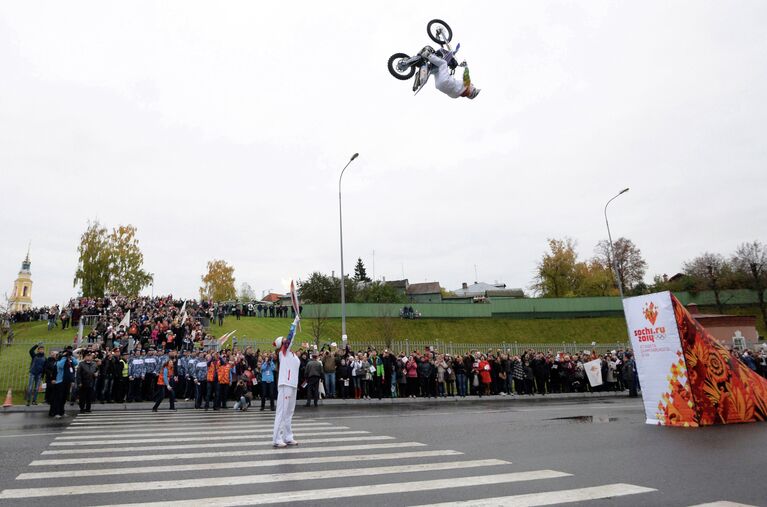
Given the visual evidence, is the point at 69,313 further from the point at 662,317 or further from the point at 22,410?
the point at 662,317

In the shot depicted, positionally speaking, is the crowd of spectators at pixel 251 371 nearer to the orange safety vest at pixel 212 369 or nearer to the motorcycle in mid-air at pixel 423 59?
the orange safety vest at pixel 212 369

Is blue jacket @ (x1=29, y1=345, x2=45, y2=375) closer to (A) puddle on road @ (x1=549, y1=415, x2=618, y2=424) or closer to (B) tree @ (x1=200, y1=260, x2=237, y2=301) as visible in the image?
(A) puddle on road @ (x1=549, y1=415, x2=618, y2=424)

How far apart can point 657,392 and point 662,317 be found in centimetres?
178

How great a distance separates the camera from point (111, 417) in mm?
13898

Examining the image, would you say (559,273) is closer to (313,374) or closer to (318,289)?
(318,289)

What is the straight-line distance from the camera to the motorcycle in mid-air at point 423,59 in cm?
1421

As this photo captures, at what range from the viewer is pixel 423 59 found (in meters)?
14.2

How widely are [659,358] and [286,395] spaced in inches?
340

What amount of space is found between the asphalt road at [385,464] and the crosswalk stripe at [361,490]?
23 millimetres

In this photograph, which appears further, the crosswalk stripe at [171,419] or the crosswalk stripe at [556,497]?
the crosswalk stripe at [171,419]

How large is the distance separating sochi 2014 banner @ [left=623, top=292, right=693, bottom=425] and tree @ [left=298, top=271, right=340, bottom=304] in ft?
172

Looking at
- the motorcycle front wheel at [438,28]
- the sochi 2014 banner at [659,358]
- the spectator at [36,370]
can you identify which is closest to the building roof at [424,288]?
the spectator at [36,370]

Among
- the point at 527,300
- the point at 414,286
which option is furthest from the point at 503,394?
the point at 414,286

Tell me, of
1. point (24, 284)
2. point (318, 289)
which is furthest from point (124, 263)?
point (24, 284)
